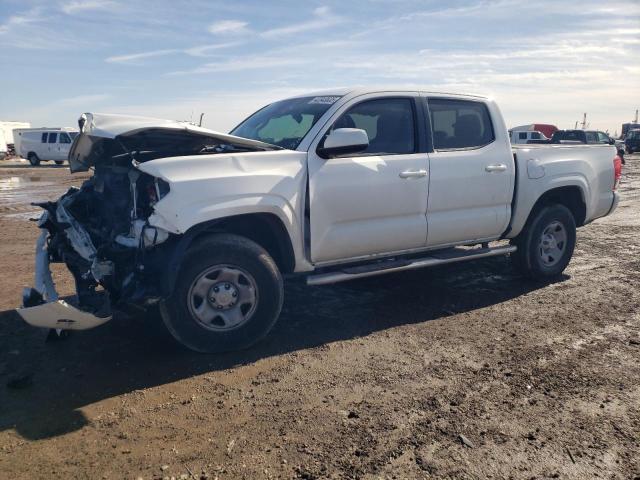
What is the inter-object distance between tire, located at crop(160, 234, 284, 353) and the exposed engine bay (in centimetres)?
19

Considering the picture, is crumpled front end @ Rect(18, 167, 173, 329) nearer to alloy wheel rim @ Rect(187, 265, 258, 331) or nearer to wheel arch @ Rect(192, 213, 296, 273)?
alloy wheel rim @ Rect(187, 265, 258, 331)

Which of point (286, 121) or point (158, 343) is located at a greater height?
point (286, 121)

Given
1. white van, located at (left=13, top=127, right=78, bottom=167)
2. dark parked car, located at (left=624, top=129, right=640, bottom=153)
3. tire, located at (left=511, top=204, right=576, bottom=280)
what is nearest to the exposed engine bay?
tire, located at (left=511, top=204, right=576, bottom=280)

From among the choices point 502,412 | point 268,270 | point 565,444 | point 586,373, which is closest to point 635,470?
point 565,444

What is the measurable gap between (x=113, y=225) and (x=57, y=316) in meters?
1.11

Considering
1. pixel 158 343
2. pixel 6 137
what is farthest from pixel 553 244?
pixel 6 137

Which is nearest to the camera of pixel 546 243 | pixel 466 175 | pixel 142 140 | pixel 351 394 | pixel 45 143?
pixel 351 394

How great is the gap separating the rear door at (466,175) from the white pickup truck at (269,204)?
0.01 m

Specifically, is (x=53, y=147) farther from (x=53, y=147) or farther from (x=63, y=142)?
(x=63, y=142)

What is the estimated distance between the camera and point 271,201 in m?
4.08

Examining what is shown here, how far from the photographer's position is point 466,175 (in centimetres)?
520

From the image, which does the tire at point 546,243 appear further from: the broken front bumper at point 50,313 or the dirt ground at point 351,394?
the broken front bumper at point 50,313

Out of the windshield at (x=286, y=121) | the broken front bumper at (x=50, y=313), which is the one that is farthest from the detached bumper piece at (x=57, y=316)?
the windshield at (x=286, y=121)

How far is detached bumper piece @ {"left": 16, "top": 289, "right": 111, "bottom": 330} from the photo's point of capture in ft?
11.0
